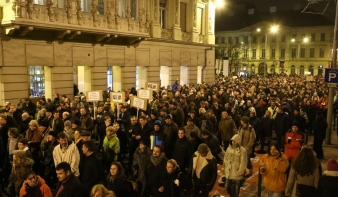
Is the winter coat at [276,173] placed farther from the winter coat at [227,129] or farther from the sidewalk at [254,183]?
the winter coat at [227,129]

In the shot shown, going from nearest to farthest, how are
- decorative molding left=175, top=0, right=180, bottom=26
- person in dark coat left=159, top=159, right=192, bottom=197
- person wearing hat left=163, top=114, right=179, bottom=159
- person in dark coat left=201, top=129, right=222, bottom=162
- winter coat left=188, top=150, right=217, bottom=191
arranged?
person in dark coat left=159, top=159, right=192, bottom=197, winter coat left=188, top=150, right=217, bottom=191, person in dark coat left=201, top=129, right=222, bottom=162, person wearing hat left=163, top=114, right=179, bottom=159, decorative molding left=175, top=0, right=180, bottom=26

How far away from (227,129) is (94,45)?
12389 millimetres

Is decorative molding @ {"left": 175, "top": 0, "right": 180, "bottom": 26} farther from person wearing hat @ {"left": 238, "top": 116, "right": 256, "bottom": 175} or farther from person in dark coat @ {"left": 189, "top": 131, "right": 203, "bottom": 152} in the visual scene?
person in dark coat @ {"left": 189, "top": 131, "right": 203, "bottom": 152}

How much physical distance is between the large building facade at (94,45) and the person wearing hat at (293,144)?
41.5ft

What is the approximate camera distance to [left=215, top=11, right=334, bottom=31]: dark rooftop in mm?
78688

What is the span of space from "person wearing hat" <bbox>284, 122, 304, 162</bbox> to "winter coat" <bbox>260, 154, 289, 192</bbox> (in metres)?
1.59

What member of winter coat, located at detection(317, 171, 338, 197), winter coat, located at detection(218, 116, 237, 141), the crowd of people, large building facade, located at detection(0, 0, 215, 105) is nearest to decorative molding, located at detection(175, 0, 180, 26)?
large building facade, located at detection(0, 0, 215, 105)

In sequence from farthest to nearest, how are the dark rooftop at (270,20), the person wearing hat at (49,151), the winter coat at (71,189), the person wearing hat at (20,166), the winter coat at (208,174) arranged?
1. the dark rooftop at (270,20)
2. the person wearing hat at (49,151)
3. the winter coat at (208,174)
4. the person wearing hat at (20,166)
5. the winter coat at (71,189)

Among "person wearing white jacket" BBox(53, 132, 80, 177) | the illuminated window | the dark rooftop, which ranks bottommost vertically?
"person wearing white jacket" BBox(53, 132, 80, 177)

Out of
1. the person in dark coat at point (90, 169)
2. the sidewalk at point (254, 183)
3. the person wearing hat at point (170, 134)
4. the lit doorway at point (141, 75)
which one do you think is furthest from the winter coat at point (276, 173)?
the lit doorway at point (141, 75)

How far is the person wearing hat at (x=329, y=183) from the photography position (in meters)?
5.18

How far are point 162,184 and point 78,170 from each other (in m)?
1.71

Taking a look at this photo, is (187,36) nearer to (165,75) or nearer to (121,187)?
(165,75)

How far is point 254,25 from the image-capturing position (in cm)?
8112
